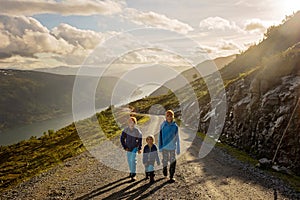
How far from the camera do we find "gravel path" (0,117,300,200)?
11.7m

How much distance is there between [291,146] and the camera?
15992mm

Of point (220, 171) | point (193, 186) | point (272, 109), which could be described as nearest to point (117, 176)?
point (193, 186)

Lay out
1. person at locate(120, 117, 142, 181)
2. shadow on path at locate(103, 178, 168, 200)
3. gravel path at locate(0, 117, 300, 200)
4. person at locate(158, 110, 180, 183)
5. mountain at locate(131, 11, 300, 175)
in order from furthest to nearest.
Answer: mountain at locate(131, 11, 300, 175) → person at locate(120, 117, 142, 181) → person at locate(158, 110, 180, 183) → gravel path at locate(0, 117, 300, 200) → shadow on path at locate(103, 178, 168, 200)

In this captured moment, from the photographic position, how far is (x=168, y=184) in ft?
42.1

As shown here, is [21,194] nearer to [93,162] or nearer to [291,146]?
[93,162]

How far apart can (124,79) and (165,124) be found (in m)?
5.83

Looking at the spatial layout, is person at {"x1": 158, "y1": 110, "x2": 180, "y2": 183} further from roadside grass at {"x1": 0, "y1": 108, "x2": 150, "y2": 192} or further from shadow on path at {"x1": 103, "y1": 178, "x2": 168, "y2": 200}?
roadside grass at {"x1": 0, "y1": 108, "x2": 150, "y2": 192}

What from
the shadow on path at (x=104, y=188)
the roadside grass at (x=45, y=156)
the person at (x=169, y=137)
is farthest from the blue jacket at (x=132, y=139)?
the roadside grass at (x=45, y=156)

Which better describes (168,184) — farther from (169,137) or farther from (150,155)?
(169,137)

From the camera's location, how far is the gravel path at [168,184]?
11719mm

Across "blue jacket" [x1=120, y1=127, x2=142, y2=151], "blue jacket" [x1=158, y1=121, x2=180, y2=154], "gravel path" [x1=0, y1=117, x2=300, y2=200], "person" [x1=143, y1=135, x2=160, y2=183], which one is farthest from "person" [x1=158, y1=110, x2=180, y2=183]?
"gravel path" [x1=0, y1=117, x2=300, y2=200]

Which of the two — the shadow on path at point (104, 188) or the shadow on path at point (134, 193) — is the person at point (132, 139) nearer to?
the shadow on path at point (104, 188)

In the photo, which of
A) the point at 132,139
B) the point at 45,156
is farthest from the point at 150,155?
the point at 45,156

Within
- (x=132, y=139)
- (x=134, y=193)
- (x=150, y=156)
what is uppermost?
(x=132, y=139)
